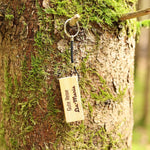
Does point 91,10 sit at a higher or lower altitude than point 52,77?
higher

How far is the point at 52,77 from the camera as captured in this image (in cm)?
100

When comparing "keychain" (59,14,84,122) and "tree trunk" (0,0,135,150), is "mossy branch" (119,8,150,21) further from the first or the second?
"keychain" (59,14,84,122)

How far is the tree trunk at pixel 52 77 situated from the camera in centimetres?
100

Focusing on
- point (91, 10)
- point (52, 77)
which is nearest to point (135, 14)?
point (91, 10)

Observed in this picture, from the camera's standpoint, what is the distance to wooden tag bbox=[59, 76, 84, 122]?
0.96 meters

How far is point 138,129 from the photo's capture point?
20.4ft

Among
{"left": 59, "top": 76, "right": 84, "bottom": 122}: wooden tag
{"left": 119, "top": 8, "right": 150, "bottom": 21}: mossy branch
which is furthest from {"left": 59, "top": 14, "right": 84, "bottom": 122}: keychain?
{"left": 119, "top": 8, "right": 150, "bottom": 21}: mossy branch

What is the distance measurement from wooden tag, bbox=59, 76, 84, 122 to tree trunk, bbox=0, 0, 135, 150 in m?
0.05

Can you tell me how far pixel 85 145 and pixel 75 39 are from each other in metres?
0.58

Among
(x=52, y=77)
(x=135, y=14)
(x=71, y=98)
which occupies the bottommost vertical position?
(x=71, y=98)

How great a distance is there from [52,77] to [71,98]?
0.48 feet

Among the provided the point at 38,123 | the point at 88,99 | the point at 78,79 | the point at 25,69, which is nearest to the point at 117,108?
the point at 88,99

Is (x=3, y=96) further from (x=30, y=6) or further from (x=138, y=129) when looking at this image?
(x=138, y=129)

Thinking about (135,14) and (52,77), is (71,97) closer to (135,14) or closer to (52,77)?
(52,77)
